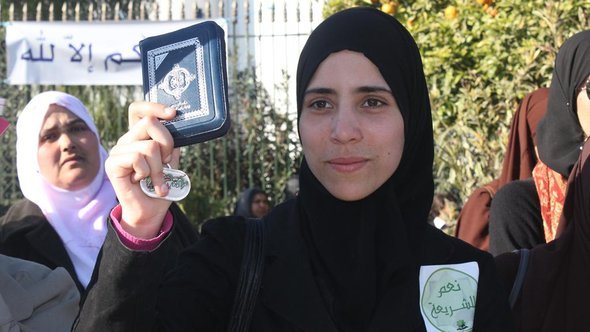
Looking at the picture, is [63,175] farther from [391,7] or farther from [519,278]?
[391,7]

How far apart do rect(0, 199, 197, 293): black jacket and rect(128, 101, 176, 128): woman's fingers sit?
1.73 meters

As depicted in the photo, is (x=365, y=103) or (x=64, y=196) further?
(x=64, y=196)

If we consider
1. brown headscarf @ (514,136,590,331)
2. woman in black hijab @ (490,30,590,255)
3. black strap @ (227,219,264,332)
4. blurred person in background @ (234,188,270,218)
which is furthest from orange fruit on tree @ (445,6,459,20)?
black strap @ (227,219,264,332)

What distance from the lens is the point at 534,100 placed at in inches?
143

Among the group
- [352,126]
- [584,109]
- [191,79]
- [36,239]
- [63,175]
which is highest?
[191,79]

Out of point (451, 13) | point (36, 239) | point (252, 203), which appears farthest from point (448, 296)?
point (252, 203)

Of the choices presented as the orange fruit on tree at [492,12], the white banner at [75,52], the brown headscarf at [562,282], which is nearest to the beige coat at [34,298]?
the brown headscarf at [562,282]

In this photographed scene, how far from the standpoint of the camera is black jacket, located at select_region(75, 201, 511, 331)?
1.57 m

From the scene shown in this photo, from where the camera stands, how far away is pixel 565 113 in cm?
281

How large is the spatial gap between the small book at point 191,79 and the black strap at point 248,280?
1.24ft

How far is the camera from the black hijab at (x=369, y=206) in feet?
6.40

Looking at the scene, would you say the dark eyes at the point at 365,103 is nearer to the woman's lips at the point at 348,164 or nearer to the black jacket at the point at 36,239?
the woman's lips at the point at 348,164

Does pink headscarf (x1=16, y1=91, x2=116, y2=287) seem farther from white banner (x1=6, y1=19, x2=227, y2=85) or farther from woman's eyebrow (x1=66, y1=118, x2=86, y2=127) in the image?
white banner (x1=6, y1=19, x2=227, y2=85)

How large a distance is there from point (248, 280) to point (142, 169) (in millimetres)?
450
